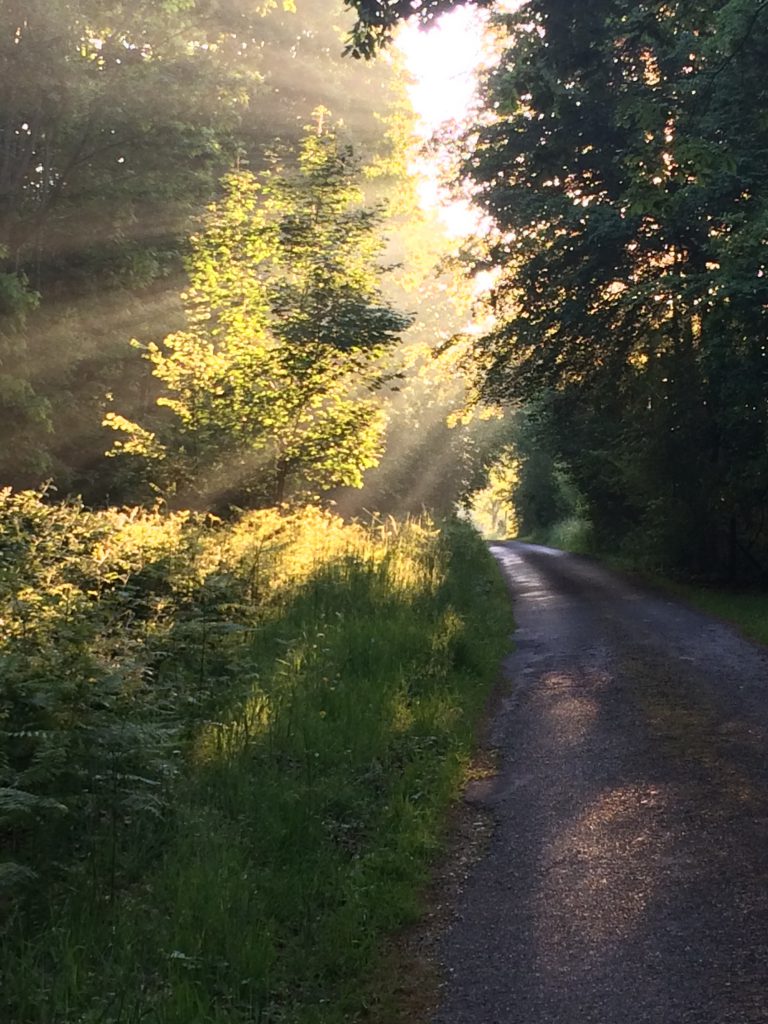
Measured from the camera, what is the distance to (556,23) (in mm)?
9977

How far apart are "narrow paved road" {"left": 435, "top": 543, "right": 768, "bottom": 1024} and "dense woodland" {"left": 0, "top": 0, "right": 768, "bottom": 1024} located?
1.83ft

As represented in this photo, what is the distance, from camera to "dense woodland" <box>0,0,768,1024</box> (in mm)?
4418

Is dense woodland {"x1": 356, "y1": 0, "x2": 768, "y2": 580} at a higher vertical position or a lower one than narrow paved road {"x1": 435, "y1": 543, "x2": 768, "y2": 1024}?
higher

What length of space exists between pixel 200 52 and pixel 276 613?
14739mm

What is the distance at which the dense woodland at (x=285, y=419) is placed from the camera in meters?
4.42

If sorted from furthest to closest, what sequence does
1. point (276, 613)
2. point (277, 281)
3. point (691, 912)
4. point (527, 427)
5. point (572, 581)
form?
point (527, 427) < point (572, 581) < point (277, 281) < point (276, 613) < point (691, 912)

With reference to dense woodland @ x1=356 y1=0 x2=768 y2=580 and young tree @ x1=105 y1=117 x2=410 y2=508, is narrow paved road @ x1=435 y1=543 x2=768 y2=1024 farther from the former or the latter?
young tree @ x1=105 y1=117 x2=410 y2=508

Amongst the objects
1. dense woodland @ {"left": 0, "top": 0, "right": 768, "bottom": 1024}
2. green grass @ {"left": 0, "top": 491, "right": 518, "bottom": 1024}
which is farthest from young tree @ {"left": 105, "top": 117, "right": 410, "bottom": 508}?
green grass @ {"left": 0, "top": 491, "right": 518, "bottom": 1024}

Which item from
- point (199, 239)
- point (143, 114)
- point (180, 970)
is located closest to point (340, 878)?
point (180, 970)

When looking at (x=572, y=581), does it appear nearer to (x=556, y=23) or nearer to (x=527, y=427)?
(x=556, y=23)

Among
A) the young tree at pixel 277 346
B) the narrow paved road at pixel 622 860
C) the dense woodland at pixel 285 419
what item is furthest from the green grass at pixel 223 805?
the young tree at pixel 277 346

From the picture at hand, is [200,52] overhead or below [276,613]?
overhead

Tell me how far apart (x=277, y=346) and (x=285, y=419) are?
1321mm

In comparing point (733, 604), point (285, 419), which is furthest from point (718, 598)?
point (285, 419)
